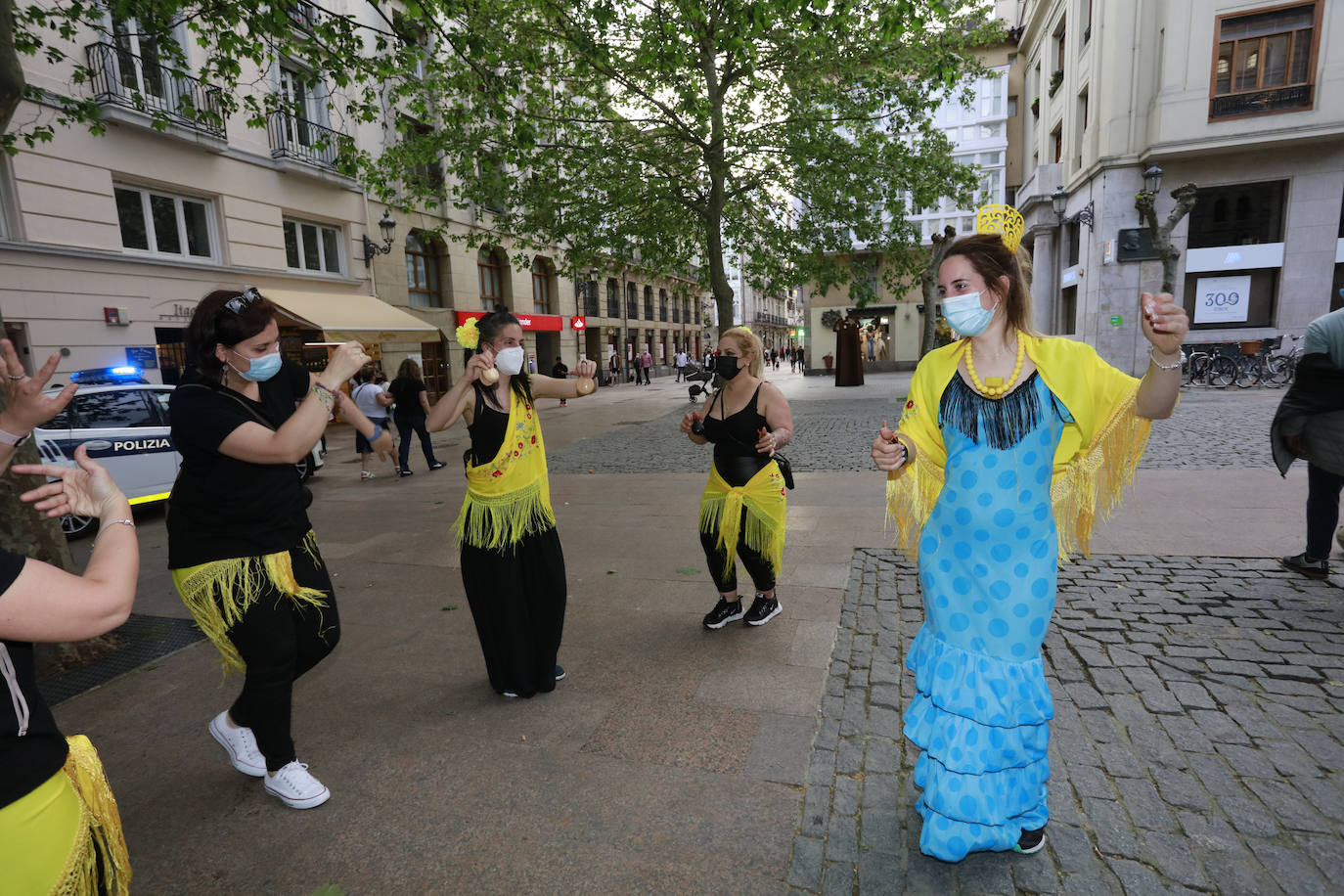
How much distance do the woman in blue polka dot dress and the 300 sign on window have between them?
23444mm

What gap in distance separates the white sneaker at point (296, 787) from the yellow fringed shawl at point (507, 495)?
1.14 meters

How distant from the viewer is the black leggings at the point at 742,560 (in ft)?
13.4

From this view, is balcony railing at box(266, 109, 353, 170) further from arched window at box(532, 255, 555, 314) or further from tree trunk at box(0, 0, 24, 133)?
tree trunk at box(0, 0, 24, 133)

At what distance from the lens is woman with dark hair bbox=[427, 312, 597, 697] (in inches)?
130

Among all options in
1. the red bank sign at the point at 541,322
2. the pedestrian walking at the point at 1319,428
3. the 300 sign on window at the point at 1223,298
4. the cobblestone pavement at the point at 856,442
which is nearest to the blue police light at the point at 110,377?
the cobblestone pavement at the point at 856,442

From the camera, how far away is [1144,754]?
2.76 meters

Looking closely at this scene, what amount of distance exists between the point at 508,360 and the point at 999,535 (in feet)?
7.14

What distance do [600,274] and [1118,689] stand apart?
14.2m

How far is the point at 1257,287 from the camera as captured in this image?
66.1 ft

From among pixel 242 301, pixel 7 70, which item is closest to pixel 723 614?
pixel 242 301

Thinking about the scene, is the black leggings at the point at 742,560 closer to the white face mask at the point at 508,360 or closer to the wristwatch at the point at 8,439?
the white face mask at the point at 508,360

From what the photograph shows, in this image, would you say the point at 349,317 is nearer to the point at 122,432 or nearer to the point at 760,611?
the point at 122,432

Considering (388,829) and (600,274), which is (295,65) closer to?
(600,274)

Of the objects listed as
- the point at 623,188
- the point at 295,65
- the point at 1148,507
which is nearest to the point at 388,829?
the point at 1148,507
